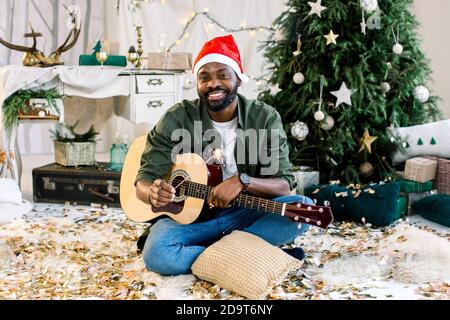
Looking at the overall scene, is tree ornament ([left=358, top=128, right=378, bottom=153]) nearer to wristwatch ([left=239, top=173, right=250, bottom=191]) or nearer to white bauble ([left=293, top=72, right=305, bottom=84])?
white bauble ([left=293, top=72, right=305, bottom=84])

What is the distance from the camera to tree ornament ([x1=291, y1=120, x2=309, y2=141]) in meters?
3.82

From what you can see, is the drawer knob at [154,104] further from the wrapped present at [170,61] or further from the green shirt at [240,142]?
the green shirt at [240,142]

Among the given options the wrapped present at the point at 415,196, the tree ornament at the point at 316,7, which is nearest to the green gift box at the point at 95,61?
the tree ornament at the point at 316,7

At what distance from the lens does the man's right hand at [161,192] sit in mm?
2537

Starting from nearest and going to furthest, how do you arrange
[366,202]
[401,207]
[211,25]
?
[366,202] < [401,207] < [211,25]

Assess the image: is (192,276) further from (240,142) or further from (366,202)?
(366,202)

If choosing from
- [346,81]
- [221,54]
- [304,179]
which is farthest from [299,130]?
[221,54]

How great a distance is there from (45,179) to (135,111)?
31.0 inches

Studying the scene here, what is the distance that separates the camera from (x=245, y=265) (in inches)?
94.7

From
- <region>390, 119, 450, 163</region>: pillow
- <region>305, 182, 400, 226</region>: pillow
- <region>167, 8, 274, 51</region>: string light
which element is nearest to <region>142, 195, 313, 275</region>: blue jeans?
<region>305, 182, 400, 226</region>: pillow

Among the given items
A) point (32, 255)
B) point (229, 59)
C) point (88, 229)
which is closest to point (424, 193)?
point (229, 59)

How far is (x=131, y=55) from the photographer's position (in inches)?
167

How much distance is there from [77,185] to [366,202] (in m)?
1.90
